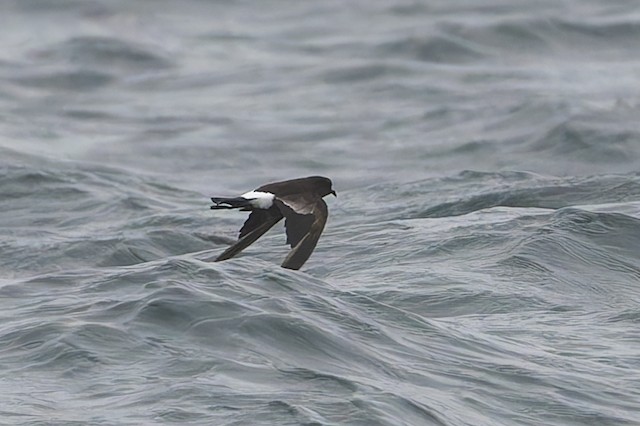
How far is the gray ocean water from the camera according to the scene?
6.86 meters

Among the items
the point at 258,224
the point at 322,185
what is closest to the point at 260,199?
the point at 258,224

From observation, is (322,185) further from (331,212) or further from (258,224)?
(331,212)

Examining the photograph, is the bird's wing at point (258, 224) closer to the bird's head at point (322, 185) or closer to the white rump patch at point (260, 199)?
the white rump patch at point (260, 199)

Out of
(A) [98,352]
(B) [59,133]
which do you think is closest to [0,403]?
(A) [98,352]

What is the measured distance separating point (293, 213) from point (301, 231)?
0.37ft

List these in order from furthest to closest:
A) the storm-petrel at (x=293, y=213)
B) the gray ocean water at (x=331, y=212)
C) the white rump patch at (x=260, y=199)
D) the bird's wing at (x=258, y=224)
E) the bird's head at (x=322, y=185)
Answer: the bird's head at (x=322, y=185), the bird's wing at (x=258, y=224), the storm-petrel at (x=293, y=213), the white rump patch at (x=260, y=199), the gray ocean water at (x=331, y=212)

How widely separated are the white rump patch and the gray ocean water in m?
0.43

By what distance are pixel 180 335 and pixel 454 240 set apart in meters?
3.43

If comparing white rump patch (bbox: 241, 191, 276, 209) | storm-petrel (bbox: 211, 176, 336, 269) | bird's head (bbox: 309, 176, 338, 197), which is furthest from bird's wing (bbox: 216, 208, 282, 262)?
bird's head (bbox: 309, 176, 338, 197)

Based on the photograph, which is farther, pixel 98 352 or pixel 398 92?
pixel 398 92

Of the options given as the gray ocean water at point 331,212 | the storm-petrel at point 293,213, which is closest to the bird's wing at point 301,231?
the storm-petrel at point 293,213

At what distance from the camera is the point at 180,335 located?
7336 millimetres

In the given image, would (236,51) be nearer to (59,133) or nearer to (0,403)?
(59,133)

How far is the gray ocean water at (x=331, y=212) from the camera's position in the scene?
686 cm
